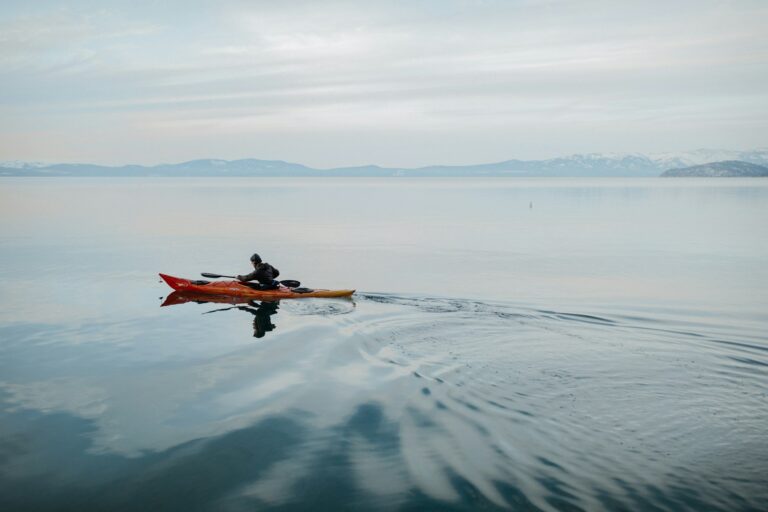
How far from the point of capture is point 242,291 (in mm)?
26812

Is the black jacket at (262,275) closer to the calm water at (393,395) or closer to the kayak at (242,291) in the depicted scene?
the kayak at (242,291)

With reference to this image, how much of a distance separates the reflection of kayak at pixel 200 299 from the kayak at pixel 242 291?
5.4 inches

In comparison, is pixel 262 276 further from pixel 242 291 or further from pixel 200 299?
pixel 200 299

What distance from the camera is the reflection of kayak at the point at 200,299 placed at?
88.2 ft

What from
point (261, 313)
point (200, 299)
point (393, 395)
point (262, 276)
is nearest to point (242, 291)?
point (262, 276)

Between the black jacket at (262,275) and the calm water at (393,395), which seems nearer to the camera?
the calm water at (393,395)

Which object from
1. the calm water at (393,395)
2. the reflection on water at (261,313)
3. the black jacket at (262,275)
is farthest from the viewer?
the black jacket at (262,275)

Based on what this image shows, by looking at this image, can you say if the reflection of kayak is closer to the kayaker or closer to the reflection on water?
the reflection on water

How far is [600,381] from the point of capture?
50.6 feet

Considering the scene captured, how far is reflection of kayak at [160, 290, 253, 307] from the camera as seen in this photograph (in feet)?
88.2

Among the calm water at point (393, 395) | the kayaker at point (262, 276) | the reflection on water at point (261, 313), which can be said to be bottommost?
the reflection on water at point (261, 313)

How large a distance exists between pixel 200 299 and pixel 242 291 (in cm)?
210

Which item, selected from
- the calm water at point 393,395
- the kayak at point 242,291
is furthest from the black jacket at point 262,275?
the calm water at point 393,395

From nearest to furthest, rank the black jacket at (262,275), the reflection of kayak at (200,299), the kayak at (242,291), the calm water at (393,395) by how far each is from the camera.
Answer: the calm water at (393,395), the kayak at (242,291), the black jacket at (262,275), the reflection of kayak at (200,299)
